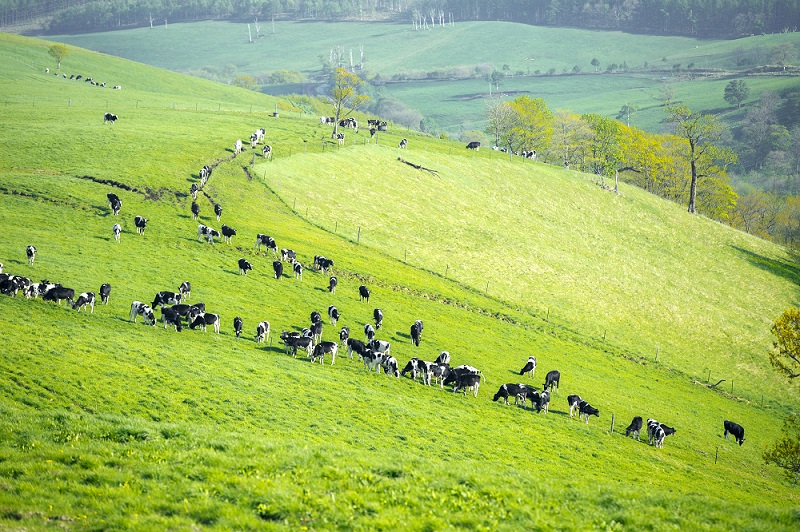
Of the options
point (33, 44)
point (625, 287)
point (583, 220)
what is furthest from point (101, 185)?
point (33, 44)

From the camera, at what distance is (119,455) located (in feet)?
55.6

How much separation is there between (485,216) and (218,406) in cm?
6052

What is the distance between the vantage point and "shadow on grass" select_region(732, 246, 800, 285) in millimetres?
87875

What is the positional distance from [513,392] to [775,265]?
71.2m

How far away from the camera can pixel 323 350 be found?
35.2 metres

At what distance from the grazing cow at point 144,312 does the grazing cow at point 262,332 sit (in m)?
5.39

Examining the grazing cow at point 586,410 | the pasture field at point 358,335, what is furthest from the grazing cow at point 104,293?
the grazing cow at point 586,410

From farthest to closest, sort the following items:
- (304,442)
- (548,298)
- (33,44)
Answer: (33,44), (548,298), (304,442)

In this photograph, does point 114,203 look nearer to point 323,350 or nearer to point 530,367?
point 323,350

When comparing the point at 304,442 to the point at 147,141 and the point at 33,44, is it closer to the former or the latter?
the point at 147,141

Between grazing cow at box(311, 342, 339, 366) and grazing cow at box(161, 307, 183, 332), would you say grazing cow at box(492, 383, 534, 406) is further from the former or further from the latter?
grazing cow at box(161, 307, 183, 332)

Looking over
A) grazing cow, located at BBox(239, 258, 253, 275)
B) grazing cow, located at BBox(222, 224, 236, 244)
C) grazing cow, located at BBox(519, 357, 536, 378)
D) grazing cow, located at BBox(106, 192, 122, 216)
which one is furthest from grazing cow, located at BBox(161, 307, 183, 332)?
grazing cow, located at BBox(519, 357, 536, 378)

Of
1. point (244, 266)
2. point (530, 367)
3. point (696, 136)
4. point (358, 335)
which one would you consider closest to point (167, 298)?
point (244, 266)

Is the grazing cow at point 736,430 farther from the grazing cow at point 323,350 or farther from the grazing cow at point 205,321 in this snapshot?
the grazing cow at point 205,321
